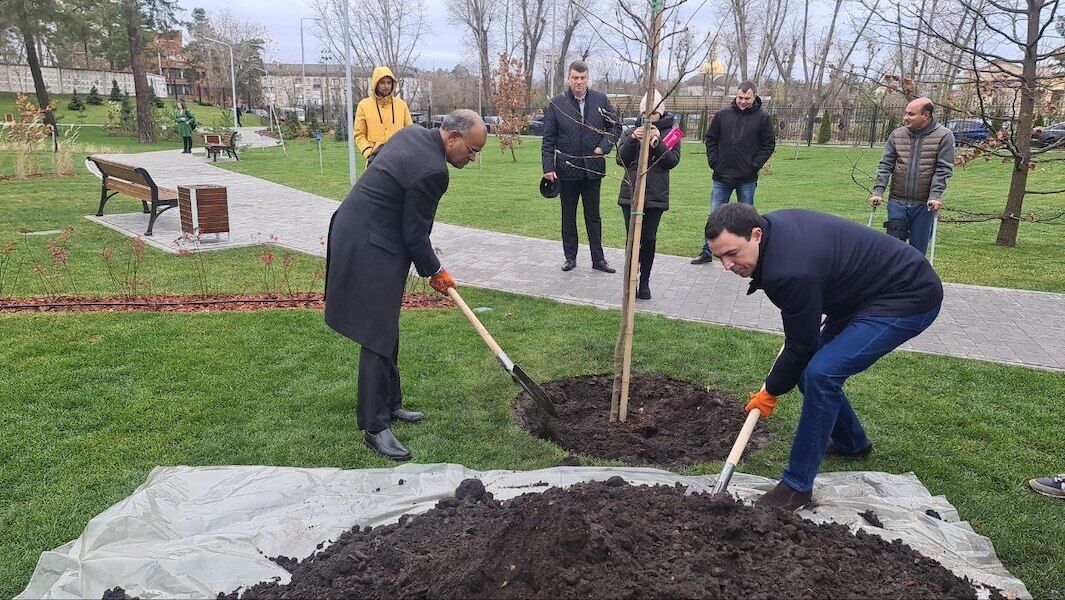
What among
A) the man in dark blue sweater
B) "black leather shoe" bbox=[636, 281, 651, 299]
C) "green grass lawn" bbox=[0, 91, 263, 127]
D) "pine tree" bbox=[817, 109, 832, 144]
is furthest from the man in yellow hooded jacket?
"green grass lawn" bbox=[0, 91, 263, 127]

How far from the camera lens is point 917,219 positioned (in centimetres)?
670

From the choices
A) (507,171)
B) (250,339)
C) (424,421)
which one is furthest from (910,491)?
(507,171)

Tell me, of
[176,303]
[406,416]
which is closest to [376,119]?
[176,303]

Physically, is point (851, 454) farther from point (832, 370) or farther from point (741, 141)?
point (741, 141)

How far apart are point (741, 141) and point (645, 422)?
435cm

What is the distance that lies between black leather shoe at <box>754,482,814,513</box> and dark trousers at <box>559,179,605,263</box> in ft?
14.6

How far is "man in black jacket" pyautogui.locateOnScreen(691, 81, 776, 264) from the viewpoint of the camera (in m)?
7.44

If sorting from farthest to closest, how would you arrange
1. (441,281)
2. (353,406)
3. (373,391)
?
1. (353,406)
2. (441,281)
3. (373,391)

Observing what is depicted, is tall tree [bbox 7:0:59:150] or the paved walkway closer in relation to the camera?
the paved walkway

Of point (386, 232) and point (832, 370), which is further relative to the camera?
point (386, 232)

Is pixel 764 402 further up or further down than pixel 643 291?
further up

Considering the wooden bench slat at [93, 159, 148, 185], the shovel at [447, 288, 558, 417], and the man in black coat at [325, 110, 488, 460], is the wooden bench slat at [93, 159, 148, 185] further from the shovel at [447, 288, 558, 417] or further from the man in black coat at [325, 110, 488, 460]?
the shovel at [447, 288, 558, 417]

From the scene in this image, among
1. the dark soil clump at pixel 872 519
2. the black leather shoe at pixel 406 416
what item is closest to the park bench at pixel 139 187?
the black leather shoe at pixel 406 416

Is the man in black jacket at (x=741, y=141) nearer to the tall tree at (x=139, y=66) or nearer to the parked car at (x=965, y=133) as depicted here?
the parked car at (x=965, y=133)
